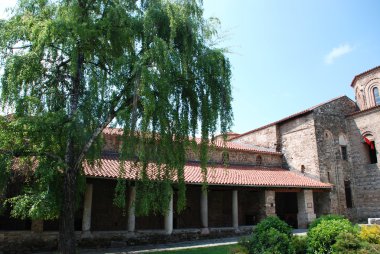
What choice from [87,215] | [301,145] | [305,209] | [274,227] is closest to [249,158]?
[301,145]

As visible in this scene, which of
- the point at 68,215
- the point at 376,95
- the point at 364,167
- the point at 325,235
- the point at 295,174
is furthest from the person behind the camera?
the point at 376,95

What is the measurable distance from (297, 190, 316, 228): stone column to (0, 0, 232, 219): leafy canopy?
414 inches

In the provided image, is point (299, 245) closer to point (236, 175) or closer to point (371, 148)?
point (236, 175)

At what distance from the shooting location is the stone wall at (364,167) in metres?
17.5

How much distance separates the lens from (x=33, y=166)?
8039 millimetres

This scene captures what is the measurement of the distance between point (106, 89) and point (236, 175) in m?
9.06

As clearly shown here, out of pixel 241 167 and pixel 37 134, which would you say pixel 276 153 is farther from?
pixel 37 134

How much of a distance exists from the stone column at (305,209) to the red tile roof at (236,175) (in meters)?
0.63

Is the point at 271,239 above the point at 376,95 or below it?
below

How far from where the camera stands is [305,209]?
51.6 ft

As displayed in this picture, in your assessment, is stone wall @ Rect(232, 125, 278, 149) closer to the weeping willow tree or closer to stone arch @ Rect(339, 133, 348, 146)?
stone arch @ Rect(339, 133, 348, 146)

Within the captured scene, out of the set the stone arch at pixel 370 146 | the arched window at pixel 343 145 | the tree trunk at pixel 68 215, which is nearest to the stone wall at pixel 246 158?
the arched window at pixel 343 145

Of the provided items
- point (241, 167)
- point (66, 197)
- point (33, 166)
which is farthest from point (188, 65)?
point (241, 167)

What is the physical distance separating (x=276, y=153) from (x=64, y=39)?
15.3 metres
